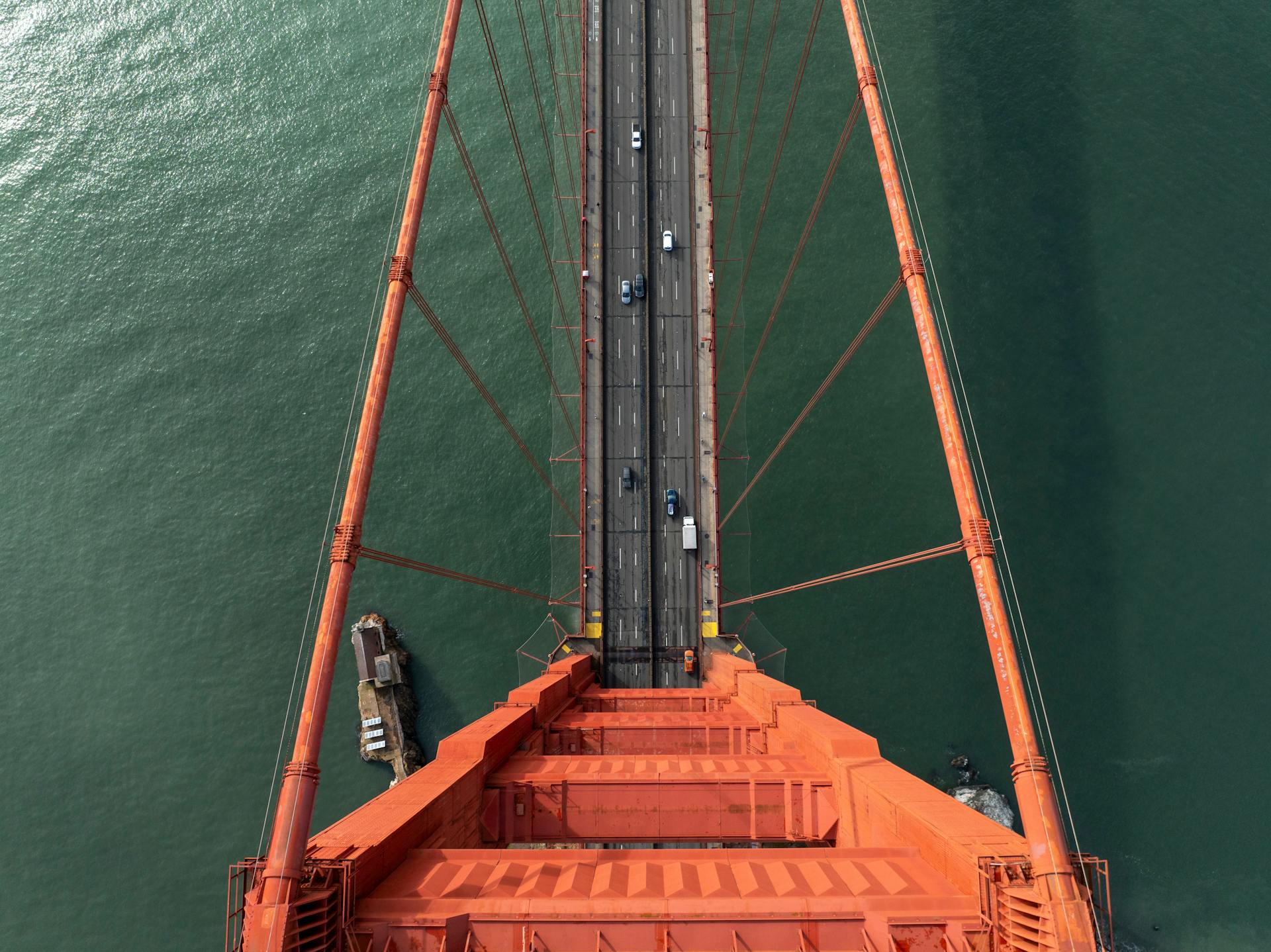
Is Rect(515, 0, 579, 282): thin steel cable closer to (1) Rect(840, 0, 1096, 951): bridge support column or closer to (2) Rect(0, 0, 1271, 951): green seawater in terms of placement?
(2) Rect(0, 0, 1271, 951): green seawater

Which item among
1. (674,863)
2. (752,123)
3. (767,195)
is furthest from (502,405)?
(674,863)

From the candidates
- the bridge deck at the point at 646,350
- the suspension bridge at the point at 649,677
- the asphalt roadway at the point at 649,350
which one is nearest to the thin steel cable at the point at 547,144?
the suspension bridge at the point at 649,677

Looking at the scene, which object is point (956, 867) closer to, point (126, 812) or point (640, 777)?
point (640, 777)

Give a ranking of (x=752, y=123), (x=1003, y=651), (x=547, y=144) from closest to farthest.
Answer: (x=1003, y=651) < (x=547, y=144) < (x=752, y=123)

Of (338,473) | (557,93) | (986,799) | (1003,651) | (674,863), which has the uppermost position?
(557,93)

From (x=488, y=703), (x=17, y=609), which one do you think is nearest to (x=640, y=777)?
(x=488, y=703)

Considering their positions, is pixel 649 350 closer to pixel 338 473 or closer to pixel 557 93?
pixel 338 473
